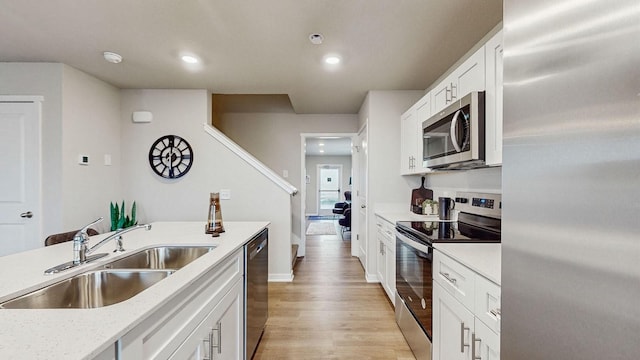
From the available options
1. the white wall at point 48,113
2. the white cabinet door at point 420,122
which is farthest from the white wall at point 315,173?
the white wall at point 48,113

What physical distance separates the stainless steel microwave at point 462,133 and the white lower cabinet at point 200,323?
1549 millimetres

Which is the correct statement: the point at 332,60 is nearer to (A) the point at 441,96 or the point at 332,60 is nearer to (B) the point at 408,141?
(A) the point at 441,96

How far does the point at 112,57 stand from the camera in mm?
2701

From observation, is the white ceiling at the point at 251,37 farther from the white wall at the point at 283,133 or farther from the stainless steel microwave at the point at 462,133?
the white wall at the point at 283,133

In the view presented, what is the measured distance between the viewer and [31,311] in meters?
0.80

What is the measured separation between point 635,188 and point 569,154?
0.34 feet

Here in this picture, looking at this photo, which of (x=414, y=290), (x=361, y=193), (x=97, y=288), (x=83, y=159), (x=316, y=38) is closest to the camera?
(x=97, y=288)

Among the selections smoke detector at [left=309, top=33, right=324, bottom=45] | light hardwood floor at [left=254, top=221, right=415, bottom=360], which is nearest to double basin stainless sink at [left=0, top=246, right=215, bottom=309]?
light hardwood floor at [left=254, top=221, right=415, bottom=360]

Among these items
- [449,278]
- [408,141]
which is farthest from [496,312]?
[408,141]

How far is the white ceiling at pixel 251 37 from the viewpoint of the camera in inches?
76.6

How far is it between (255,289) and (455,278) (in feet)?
4.27

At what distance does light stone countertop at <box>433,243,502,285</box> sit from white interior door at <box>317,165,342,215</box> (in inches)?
371

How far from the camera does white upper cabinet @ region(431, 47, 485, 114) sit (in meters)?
1.79

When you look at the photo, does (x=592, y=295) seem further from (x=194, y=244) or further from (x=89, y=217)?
(x=89, y=217)
